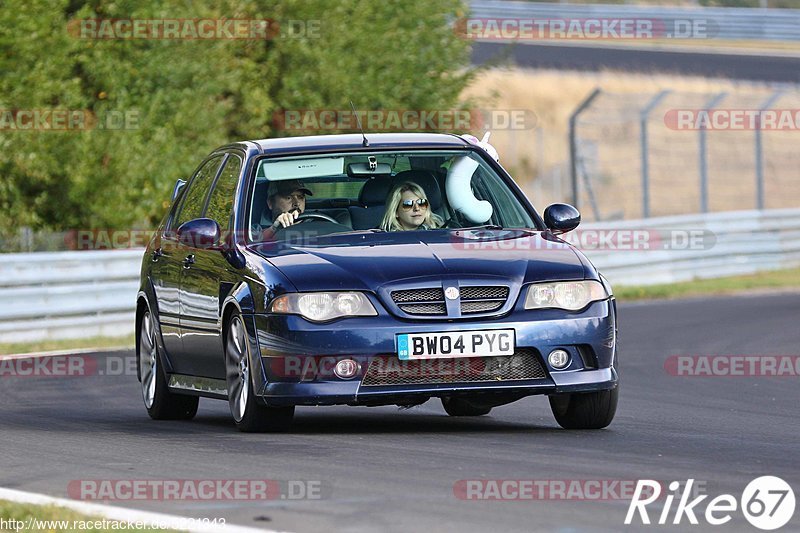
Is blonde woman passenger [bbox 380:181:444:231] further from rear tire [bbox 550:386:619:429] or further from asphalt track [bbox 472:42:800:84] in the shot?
asphalt track [bbox 472:42:800:84]

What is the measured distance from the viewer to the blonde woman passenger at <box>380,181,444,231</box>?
10125 mm

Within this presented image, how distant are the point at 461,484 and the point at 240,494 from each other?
87cm

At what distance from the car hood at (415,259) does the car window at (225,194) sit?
0.68m

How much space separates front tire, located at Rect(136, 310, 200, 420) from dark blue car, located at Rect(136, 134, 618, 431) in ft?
0.34

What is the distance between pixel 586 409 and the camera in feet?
31.6

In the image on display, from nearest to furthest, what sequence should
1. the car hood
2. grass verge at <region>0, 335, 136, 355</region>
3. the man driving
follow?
the car hood
the man driving
grass verge at <region>0, 335, 136, 355</region>

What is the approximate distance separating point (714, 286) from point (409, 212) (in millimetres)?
15711

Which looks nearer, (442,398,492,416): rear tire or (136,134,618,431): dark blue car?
(136,134,618,431): dark blue car

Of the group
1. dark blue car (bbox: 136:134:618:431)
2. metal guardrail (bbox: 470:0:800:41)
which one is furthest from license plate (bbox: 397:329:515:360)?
metal guardrail (bbox: 470:0:800:41)

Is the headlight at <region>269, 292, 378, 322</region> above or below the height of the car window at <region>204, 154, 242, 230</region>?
below

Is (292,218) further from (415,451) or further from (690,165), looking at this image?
(690,165)

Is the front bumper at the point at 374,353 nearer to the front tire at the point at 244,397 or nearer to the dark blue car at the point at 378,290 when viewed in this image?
the dark blue car at the point at 378,290

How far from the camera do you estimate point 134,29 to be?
23328 millimetres

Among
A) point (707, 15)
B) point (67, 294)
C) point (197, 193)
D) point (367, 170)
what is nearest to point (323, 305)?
point (367, 170)
